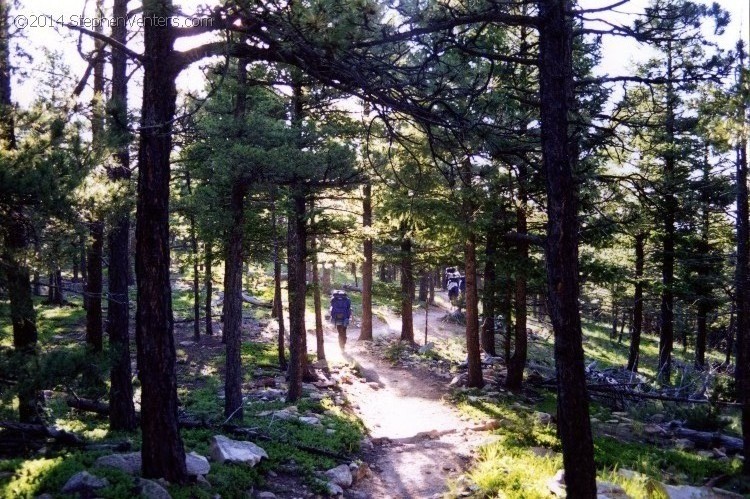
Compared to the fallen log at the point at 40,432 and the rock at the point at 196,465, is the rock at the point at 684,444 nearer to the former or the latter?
the rock at the point at 196,465

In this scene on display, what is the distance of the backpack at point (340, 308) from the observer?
2017 cm

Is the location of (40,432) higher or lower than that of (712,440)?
higher

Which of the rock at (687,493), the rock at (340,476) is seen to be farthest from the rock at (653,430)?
the rock at (340,476)

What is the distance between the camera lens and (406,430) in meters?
12.2

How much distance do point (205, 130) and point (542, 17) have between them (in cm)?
661

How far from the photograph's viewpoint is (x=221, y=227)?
11461mm

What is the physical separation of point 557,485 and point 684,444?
6827 mm

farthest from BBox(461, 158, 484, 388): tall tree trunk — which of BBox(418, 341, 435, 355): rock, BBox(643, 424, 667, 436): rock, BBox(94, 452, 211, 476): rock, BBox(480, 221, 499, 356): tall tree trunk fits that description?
BBox(94, 452, 211, 476): rock

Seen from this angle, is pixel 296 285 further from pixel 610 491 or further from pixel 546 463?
pixel 610 491

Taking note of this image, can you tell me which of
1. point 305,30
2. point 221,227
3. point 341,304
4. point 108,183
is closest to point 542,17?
point 305,30

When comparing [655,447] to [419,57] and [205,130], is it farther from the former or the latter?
[205,130]

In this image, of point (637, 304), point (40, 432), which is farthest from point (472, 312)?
point (40, 432)

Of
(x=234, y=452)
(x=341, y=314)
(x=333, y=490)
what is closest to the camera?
(x=234, y=452)

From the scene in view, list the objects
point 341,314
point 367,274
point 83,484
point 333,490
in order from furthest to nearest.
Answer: point 367,274 < point 341,314 < point 333,490 < point 83,484
